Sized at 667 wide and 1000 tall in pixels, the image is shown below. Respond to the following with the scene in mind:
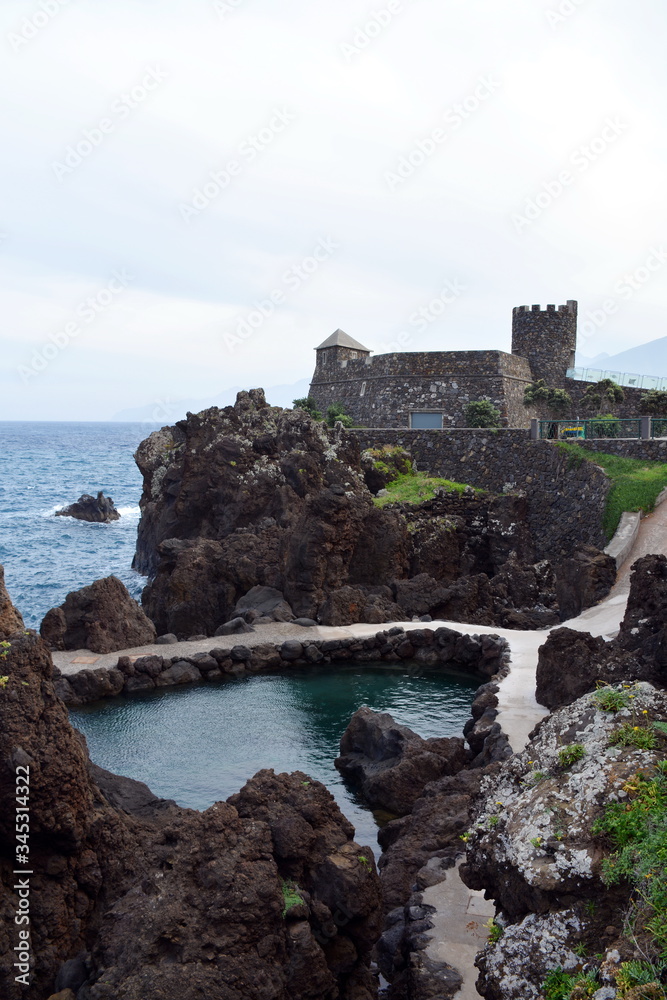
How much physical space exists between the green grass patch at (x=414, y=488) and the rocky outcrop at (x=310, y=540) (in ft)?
2.24

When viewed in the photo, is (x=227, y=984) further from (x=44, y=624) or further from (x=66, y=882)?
(x=44, y=624)

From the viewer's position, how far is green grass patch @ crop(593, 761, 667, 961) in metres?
5.78

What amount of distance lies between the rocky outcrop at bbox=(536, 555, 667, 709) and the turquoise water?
10.1ft

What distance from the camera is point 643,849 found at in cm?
623

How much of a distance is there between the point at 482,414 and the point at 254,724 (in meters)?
29.1

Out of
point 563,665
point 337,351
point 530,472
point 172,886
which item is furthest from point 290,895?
point 337,351

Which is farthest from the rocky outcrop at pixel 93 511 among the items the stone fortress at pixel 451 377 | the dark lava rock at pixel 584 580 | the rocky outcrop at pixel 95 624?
the dark lava rock at pixel 584 580

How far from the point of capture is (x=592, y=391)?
47.5 metres

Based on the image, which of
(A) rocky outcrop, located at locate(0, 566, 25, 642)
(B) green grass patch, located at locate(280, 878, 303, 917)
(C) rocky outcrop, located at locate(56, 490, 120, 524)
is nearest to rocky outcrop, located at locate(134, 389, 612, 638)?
(A) rocky outcrop, located at locate(0, 566, 25, 642)

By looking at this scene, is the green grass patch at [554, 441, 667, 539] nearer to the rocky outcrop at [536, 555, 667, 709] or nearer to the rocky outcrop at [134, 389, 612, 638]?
the rocky outcrop at [134, 389, 612, 638]

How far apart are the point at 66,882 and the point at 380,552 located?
22.8 meters

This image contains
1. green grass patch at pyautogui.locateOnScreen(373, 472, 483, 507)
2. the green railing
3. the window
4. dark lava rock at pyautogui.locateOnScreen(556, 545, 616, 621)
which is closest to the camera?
dark lava rock at pyautogui.locateOnScreen(556, 545, 616, 621)

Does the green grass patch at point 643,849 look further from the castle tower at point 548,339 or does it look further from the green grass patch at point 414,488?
the castle tower at point 548,339

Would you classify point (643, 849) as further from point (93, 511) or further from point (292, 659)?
point (93, 511)
